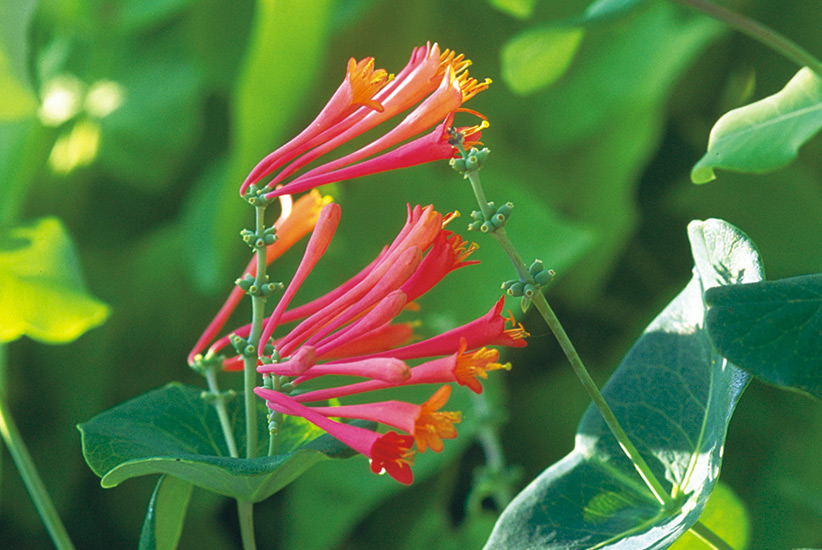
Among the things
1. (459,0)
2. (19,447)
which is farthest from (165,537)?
(459,0)

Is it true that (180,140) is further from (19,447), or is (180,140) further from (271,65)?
(19,447)

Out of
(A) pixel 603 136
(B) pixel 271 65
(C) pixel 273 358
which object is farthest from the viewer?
(A) pixel 603 136

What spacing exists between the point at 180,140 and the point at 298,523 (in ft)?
1.34

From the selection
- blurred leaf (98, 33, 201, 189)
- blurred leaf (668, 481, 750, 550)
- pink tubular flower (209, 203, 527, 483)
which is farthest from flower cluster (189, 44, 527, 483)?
blurred leaf (98, 33, 201, 189)

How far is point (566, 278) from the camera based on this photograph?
2.56ft

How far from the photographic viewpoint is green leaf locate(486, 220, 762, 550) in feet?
0.80

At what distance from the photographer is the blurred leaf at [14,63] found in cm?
37

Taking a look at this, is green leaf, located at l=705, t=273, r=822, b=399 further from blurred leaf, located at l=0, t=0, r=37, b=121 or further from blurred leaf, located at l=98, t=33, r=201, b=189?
blurred leaf, located at l=98, t=33, r=201, b=189

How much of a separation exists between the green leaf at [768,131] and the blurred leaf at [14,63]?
11.5 inches

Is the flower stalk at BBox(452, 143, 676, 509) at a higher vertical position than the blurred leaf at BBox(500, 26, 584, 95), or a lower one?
lower

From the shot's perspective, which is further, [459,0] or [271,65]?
[459,0]

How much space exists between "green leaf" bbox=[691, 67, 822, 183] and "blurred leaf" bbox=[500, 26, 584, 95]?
107 mm

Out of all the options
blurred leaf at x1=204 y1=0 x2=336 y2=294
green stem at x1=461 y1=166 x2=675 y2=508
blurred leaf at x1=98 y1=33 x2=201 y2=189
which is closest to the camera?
green stem at x1=461 y1=166 x2=675 y2=508

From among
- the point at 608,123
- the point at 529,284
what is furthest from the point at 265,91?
the point at 529,284
